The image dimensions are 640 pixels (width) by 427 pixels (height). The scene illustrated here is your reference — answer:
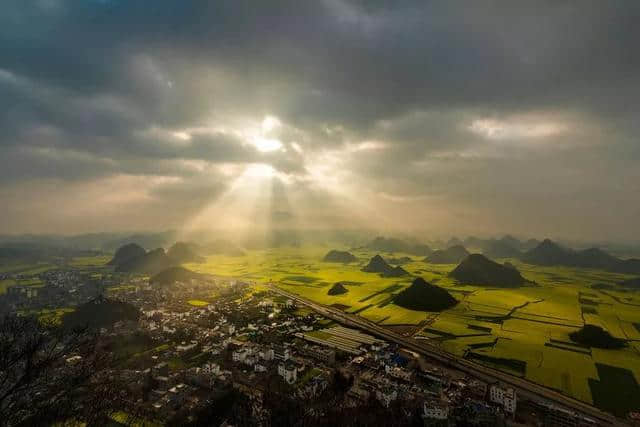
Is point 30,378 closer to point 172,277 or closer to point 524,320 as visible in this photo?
point 524,320

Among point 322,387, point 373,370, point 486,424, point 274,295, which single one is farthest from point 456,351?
point 274,295

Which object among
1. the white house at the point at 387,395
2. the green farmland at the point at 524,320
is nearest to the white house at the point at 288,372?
the white house at the point at 387,395

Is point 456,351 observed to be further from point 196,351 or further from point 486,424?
point 196,351

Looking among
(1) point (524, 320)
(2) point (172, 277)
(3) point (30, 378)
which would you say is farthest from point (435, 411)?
(2) point (172, 277)

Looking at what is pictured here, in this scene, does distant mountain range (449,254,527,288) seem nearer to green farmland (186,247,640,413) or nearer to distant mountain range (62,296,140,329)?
green farmland (186,247,640,413)

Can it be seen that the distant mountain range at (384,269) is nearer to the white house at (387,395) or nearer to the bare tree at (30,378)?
the white house at (387,395)

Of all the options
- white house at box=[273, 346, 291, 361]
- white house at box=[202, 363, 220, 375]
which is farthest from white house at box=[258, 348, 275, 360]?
white house at box=[202, 363, 220, 375]
